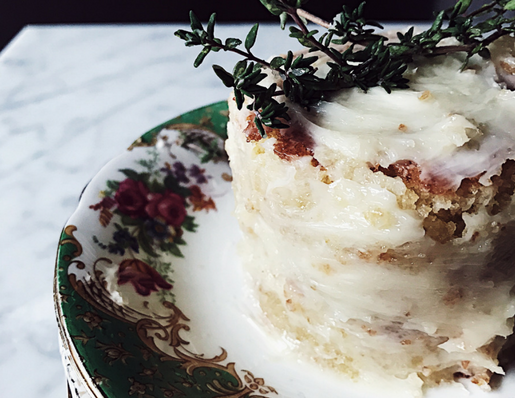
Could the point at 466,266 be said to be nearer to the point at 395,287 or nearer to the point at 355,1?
the point at 395,287

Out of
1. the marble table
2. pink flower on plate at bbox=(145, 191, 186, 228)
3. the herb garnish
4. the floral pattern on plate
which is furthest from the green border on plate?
the herb garnish

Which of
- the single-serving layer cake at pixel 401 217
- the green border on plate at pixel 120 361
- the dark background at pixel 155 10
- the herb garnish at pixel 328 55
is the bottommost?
the green border on plate at pixel 120 361

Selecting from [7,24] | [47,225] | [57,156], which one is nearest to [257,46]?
[57,156]

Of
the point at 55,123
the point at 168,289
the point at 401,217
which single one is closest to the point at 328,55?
the point at 401,217

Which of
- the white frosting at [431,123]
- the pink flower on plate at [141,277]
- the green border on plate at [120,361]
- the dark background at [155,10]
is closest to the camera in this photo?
the white frosting at [431,123]

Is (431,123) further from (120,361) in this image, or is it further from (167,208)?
(167,208)

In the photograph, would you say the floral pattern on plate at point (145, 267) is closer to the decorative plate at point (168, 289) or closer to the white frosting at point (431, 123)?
the decorative plate at point (168, 289)

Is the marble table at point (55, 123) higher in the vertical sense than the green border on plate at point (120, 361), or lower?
higher

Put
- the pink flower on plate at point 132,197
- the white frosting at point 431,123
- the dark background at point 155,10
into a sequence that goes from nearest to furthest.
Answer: the white frosting at point 431,123
the pink flower on plate at point 132,197
the dark background at point 155,10

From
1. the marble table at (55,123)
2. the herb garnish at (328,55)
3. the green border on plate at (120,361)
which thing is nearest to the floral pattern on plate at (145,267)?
the green border on plate at (120,361)
